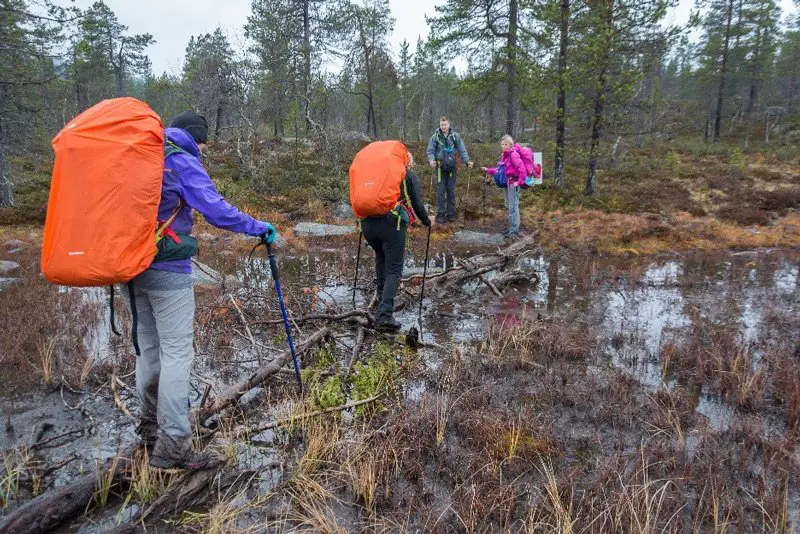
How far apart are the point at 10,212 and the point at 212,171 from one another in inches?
278

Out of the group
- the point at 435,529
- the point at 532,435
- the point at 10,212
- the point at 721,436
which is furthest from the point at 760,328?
the point at 10,212

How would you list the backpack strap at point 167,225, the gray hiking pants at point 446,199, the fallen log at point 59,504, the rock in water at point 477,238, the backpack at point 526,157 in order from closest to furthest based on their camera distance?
the fallen log at point 59,504 → the backpack strap at point 167,225 → the backpack at point 526,157 → the rock in water at point 477,238 → the gray hiking pants at point 446,199

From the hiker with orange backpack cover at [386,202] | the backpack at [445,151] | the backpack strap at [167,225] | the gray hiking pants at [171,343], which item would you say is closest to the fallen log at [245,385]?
the gray hiking pants at [171,343]

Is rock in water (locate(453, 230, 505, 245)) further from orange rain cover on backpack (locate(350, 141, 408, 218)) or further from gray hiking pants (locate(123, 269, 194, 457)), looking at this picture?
gray hiking pants (locate(123, 269, 194, 457))

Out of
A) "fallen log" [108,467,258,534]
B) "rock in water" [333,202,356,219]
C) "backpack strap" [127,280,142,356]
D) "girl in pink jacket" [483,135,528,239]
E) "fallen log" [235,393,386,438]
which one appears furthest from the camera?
"rock in water" [333,202,356,219]

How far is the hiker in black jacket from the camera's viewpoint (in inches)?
240

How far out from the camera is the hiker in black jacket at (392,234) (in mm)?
6094

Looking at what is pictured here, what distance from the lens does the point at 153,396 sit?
11.7ft

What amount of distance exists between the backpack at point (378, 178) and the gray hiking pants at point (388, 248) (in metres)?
0.21

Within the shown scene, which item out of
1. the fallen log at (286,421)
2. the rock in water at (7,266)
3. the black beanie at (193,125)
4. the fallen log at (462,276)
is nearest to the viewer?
the black beanie at (193,125)

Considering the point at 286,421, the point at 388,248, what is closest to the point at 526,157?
the point at 388,248

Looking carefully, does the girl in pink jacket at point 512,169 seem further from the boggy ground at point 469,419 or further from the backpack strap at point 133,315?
the backpack strap at point 133,315

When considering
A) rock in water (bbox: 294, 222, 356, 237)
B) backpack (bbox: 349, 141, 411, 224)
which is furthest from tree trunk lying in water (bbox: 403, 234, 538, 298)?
rock in water (bbox: 294, 222, 356, 237)

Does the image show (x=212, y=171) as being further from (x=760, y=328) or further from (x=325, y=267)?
(x=760, y=328)
